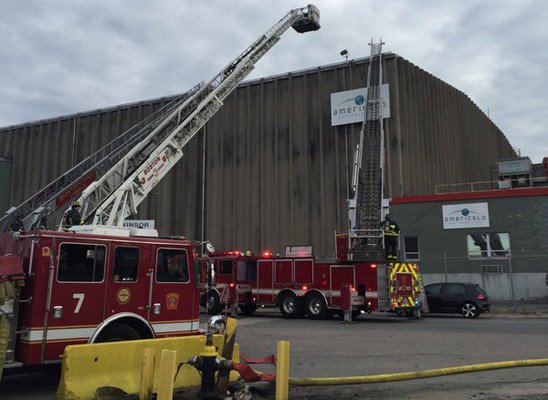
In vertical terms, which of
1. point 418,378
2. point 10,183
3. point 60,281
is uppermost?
point 10,183

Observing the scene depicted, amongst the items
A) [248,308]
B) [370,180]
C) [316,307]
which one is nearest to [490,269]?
[370,180]

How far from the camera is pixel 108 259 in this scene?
24.7ft

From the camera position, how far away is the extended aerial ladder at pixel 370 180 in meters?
17.7

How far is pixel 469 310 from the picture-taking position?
18.2 metres

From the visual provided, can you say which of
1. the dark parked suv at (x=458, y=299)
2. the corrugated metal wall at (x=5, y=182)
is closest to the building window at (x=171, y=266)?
the dark parked suv at (x=458, y=299)

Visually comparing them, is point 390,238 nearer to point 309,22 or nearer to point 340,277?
point 340,277

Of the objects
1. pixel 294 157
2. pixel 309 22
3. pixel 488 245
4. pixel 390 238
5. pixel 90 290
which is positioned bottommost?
pixel 90 290

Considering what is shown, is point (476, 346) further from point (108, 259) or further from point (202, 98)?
point (202, 98)

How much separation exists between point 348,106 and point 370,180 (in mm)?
8958

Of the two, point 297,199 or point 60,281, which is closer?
point 60,281

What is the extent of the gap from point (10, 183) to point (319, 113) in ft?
86.4

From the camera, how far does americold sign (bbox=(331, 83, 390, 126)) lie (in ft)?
94.7

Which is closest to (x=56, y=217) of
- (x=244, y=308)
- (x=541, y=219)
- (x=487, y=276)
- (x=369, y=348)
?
(x=369, y=348)

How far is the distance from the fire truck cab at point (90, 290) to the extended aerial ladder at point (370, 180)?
33.2 feet
